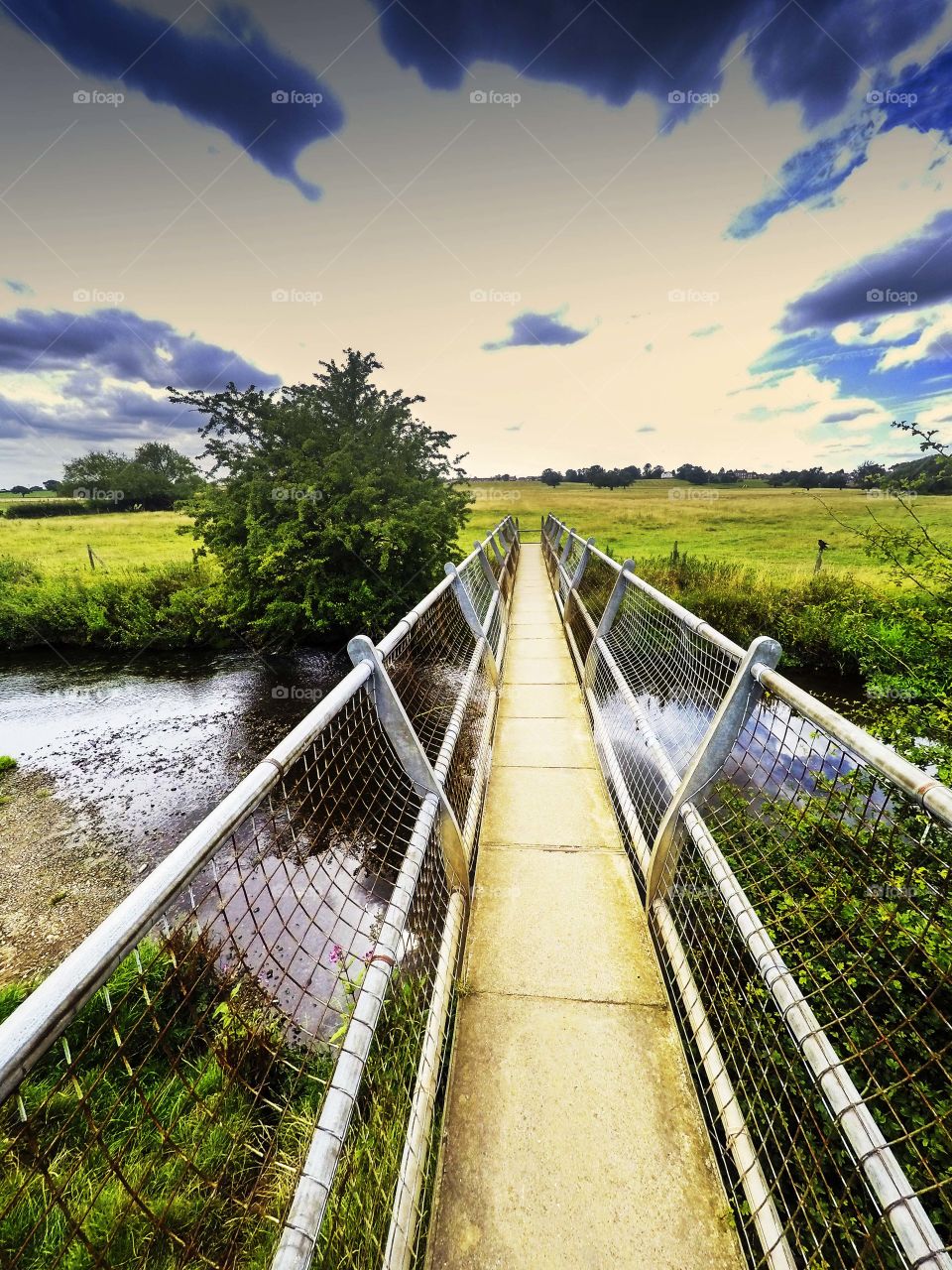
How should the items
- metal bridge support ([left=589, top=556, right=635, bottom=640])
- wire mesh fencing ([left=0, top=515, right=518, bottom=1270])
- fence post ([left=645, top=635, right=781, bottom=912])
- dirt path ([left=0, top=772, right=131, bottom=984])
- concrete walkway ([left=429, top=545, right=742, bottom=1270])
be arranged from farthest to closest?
dirt path ([left=0, top=772, right=131, bottom=984]) → metal bridge support ([left=589, top=556, right=635, bottom=640]) → fence post ([left=645, top=635, right=781, bottom=912]) → concrete walkway ([left=429, top=545, right=742, bottom=1270]) → wire mesh fencing ([left=0, top=515, right=518, bottom=1270])

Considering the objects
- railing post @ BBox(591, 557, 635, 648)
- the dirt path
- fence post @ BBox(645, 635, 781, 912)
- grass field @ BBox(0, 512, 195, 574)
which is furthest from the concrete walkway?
grass field @ BBox(0, 512, 195, 574)

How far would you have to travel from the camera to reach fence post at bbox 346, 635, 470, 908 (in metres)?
2.08

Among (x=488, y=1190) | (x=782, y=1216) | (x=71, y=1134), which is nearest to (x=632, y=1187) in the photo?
(x=488, y=1190)

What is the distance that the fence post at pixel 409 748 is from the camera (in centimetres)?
208

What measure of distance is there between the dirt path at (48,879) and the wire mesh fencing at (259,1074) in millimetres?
1001

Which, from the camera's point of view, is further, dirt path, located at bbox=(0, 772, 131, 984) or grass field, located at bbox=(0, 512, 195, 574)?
grass field, located at bbox=(0, 512, 195, 574)

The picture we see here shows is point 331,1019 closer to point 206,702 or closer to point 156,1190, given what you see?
point 156,1190

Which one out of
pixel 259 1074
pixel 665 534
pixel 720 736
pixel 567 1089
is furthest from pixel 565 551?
pixel 665 534

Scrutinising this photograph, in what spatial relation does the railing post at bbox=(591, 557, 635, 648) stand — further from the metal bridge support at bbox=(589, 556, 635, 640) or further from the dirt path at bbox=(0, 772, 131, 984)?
the dirt path at bbox=(0, 772, 131, 984)

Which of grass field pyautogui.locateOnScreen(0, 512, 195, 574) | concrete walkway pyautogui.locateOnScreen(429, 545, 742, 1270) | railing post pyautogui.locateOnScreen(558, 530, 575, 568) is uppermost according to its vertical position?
railing post pyautogui.locateOnScreen(558, 530, 575, 568)

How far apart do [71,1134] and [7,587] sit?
53.9 ft

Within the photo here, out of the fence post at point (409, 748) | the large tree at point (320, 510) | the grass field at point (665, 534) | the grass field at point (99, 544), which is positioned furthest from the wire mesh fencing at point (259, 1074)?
the grass field at point (99, 544)

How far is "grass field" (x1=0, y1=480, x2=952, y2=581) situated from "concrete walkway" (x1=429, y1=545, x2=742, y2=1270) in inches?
512

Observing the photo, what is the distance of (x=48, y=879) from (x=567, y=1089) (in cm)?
606
